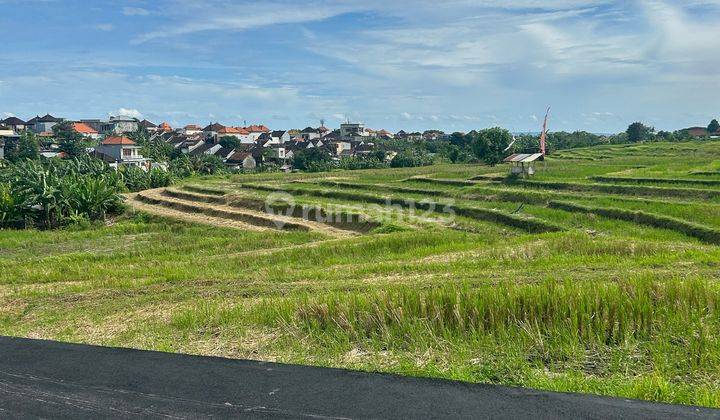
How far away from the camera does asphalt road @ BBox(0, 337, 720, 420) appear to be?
3957 millimetres

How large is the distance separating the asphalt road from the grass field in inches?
21.4

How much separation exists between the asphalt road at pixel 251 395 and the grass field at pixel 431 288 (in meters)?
0.54

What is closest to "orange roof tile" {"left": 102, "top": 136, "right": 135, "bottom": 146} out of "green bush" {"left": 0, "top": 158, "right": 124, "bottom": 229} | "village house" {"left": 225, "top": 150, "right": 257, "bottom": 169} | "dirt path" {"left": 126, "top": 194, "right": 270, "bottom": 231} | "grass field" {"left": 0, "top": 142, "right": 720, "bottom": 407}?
"village house" {"left": 225, "top": 150, "right": 257, "bottom": 169}

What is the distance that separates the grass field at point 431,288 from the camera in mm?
5258

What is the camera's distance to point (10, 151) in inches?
2041

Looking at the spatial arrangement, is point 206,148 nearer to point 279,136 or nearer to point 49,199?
point 279,136

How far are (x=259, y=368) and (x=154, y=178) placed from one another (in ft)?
111

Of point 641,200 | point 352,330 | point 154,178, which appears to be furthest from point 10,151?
point 352,330

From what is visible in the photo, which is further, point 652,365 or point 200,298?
point 200,298

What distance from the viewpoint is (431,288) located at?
24.5 ft

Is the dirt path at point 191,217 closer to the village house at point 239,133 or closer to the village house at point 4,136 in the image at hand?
the village house at point 4,136

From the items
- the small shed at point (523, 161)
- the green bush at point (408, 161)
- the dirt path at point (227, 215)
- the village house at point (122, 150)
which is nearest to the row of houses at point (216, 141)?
→ the village house at point (122, 150)

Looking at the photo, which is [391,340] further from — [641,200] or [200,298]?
[641,200]

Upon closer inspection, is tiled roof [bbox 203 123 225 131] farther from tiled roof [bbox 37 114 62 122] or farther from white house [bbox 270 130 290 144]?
tiled roof [bbox 37 114 62 122]
